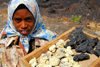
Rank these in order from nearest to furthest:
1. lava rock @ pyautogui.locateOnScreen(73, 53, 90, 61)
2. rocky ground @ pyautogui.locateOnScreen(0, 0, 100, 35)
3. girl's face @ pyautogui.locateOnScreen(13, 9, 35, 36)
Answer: lava rock @ pyautogui.locateOnScreen(73, 53, 90, 61) → girl's face @ pyautogui.locateOnScreen(13, 9, 35, 36) → rocky ground @ pyautogui.locateOnScreen(0, 0, 100, 35)

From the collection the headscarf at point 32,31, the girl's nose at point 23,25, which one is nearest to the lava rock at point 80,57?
the girl's nose at point 23,25

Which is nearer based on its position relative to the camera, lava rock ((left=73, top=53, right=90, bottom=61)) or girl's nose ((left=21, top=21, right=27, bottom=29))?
lava rock ((left=73, top=53, right=90, bottom=61))

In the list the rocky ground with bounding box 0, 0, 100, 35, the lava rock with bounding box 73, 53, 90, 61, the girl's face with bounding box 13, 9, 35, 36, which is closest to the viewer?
the lava rock with bounding box 73, 53, 90, 61

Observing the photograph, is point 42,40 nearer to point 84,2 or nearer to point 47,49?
point 47,49

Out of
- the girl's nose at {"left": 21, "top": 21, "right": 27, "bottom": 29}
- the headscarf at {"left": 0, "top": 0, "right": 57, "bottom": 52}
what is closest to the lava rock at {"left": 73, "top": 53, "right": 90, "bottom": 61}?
the girl's nose at {"left": 21, "top": 21, "right": 27, "bottom": 29}

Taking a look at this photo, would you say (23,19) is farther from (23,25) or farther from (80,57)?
(80,57)

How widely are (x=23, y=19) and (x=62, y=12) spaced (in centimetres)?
436

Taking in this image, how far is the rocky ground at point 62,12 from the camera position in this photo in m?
5.09

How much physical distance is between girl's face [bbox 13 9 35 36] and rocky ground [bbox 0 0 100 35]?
2.38 m

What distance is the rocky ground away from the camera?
16.7ft

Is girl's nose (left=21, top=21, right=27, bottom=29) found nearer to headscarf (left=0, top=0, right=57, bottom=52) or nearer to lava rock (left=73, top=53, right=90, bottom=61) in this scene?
headscarf (left=0, top=0, right=57, bottom=52)

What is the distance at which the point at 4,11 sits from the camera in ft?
20.4

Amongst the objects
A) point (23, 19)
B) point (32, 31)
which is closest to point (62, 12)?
point (32, 31)

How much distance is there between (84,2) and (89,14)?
34.9 inches
